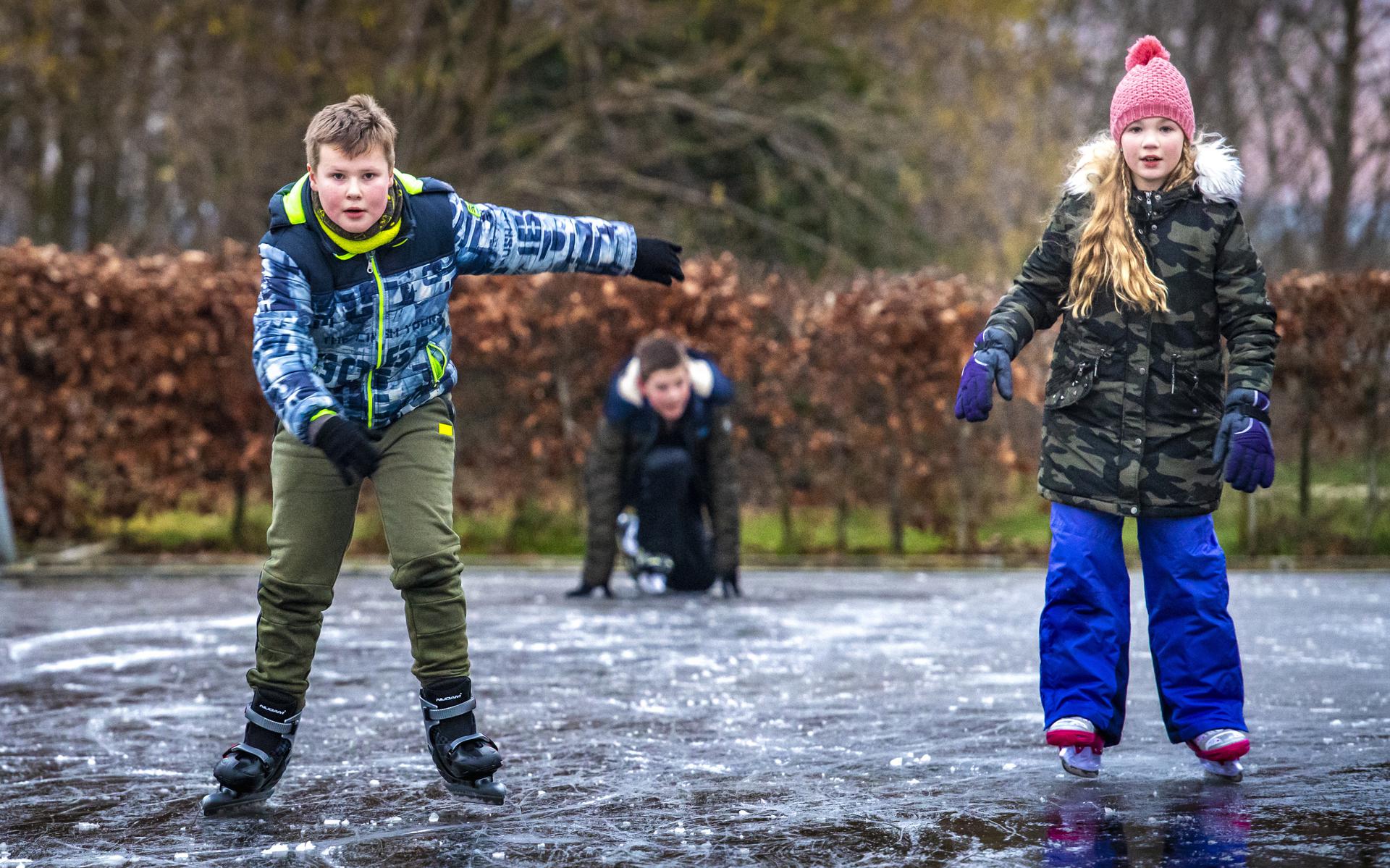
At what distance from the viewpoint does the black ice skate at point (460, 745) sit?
439cm

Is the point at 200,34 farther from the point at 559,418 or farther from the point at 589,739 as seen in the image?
the point at 589,739

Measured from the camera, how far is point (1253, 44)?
20500mm

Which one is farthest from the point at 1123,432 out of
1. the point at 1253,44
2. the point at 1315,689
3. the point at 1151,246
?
the point at 1253,44

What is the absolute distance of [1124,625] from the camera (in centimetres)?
489

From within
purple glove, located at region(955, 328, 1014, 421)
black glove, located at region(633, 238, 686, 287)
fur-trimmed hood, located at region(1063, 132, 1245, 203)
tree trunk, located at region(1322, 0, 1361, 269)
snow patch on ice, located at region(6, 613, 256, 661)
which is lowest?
snow patch on ice, located at region(6, 613, 256, 661)

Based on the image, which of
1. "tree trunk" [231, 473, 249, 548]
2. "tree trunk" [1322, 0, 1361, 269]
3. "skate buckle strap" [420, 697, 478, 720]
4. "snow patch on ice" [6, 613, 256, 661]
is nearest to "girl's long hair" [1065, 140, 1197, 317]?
"skate buckle strap" [420, 697, 478, 720]

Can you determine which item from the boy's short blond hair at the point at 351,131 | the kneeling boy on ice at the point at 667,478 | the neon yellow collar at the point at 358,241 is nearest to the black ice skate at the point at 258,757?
the neon yellow collar at the point at 358,241

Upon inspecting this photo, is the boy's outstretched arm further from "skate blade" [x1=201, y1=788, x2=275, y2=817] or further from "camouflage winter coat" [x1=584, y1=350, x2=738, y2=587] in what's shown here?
"camouflage winter coat" [x1=584, y1=350, x2=738, y2=587]

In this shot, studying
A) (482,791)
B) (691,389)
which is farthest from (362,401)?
(691,389)

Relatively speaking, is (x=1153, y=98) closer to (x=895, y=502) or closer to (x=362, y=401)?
(x=362, y=401)

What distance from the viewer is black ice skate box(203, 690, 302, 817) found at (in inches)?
175

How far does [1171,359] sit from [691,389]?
14.9 feet

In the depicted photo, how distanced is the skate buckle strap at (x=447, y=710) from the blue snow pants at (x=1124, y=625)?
5.25ft

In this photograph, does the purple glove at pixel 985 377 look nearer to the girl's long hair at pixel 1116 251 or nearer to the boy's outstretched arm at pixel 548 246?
the girl's long hair at pixel 1116 251
